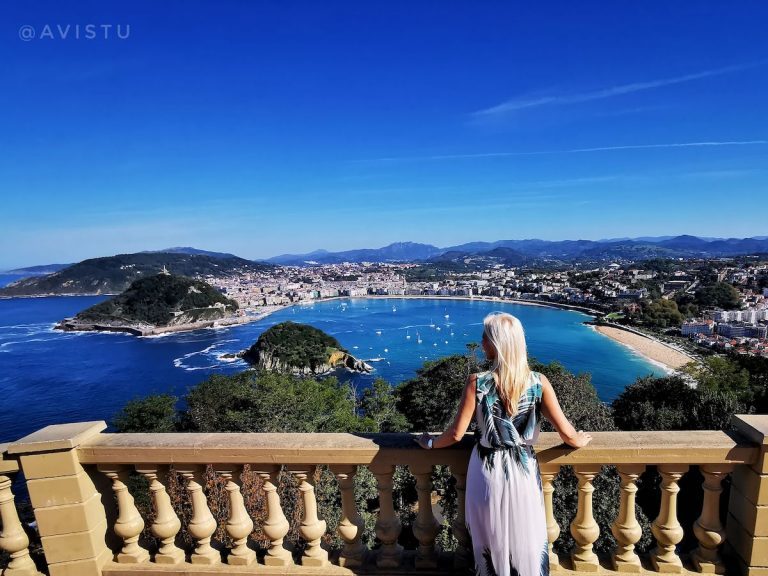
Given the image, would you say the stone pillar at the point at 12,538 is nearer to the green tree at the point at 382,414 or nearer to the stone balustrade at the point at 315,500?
the stone balustrade at the point at 315,500

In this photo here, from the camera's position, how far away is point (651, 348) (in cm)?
4988

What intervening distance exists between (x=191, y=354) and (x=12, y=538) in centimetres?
5443

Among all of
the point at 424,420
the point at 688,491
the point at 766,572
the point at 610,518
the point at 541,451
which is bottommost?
the point at 424,420

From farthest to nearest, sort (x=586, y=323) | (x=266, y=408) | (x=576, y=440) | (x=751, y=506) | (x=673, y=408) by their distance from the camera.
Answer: (x=586, y=323)
(x=673, y=408)
(x=266, y=408)
(x=751, y=506)
(x=576, y=440)

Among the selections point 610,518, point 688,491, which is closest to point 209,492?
point 610,518

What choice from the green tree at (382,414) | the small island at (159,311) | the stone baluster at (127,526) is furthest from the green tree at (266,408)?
the small island at (159,311)

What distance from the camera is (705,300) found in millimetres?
72438

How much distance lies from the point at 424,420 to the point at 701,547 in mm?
15808

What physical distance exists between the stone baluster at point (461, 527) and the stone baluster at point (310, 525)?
2.09 feet

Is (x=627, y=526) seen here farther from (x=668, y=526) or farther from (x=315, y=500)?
(x=315, y=500)

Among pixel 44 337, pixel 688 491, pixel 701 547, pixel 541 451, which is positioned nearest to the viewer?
pixel 541 451

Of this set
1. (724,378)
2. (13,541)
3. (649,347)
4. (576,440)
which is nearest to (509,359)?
(576,440)

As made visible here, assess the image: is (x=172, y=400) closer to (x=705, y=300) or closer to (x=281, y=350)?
(x=281, y=350)

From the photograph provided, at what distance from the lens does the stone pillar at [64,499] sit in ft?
6.81
